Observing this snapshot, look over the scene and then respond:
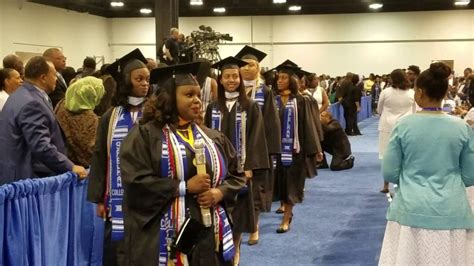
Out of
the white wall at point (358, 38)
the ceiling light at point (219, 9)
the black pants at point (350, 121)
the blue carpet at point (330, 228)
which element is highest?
the ceiling light at point (219, 9)

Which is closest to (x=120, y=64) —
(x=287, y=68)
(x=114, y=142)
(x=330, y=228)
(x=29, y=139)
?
(x=114, y=142)

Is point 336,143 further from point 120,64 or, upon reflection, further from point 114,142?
point 114,142

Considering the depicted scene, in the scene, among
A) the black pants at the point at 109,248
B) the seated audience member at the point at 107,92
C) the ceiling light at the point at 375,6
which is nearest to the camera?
the black pants at the point at 109,248

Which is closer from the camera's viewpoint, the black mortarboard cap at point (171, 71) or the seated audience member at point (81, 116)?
the black mortarboard cap at point (171, 71)

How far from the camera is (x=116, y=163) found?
12.7ft

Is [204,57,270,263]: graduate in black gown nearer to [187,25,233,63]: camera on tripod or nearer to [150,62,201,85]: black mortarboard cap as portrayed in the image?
[150,62,201,85]: black mortarboard cap

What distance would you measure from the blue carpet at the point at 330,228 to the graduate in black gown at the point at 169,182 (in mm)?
2736

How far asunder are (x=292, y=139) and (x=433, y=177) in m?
3.18

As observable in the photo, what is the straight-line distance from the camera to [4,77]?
604 centimetres

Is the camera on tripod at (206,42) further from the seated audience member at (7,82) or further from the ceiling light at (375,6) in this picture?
the ceiling light at (375,6)

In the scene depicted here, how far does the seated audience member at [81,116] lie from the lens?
4578 millimetres

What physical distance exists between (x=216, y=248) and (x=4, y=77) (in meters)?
3.84

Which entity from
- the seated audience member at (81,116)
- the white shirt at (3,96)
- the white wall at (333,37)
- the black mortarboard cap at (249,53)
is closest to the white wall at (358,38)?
the white wall at (333,37)

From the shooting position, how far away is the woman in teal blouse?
3.46 m
